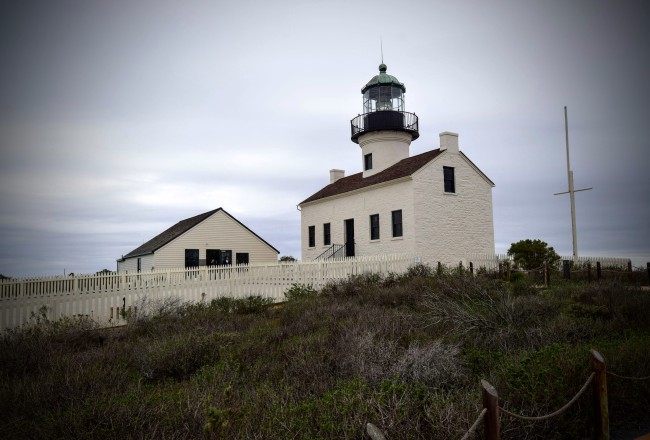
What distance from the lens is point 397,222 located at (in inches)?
840

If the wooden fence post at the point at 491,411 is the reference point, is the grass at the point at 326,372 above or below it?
below

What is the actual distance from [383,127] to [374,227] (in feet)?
20.3

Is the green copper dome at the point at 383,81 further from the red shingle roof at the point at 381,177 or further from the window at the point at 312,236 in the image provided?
the window at the point at 312,236

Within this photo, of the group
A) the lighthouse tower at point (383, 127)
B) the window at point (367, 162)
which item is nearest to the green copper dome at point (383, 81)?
the lighthouse tower at point (383, 127)

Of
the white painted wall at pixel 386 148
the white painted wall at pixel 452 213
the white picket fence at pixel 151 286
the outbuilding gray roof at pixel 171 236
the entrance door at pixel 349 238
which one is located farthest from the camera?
the outbuilding gray roof at pixel 171 236

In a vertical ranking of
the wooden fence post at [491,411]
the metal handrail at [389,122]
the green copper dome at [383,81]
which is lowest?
the wooden fence post at [491,411]

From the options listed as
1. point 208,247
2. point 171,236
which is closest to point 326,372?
point 208,247

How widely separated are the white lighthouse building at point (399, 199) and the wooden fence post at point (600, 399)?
51.5 feet

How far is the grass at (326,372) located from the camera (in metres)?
3.71

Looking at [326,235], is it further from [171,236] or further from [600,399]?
[600,399]

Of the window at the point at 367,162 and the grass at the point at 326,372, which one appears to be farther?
the window at the point at 367,162

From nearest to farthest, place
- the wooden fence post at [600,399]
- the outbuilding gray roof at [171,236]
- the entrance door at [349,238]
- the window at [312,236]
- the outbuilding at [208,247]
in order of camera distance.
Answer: the wooden fence post at [600,399], the entrance door at [349,238], the outbuilding at [208,247], the outbuilding gray roof at [171,236], the window at [312,236]

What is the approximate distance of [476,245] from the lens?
21.9 m

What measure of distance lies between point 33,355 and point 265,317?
4.71m
